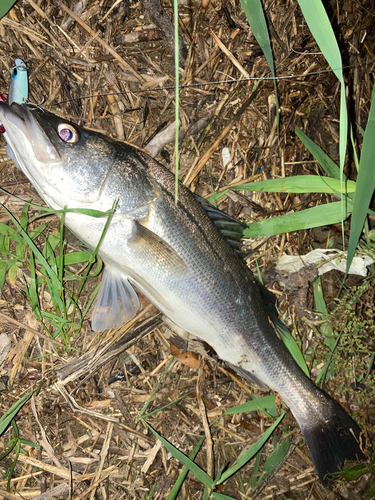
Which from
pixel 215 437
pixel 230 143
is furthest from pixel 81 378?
pixel 230 143

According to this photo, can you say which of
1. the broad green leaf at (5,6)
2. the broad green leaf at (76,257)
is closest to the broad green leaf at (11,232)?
the broad green leaf at (76,257)

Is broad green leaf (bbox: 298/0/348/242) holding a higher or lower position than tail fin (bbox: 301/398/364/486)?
higher

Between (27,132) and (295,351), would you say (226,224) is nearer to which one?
(295,351)

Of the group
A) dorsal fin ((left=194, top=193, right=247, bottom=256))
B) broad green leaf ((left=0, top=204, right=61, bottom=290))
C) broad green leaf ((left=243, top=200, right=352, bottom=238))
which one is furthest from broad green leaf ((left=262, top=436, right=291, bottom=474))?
broad green leaf ((left=0, top=204, right=61, bottom=290))

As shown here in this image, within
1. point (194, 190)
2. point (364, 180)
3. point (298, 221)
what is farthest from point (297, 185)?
point (194, 190)

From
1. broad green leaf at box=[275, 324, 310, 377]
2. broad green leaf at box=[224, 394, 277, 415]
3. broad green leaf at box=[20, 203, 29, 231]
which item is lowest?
broad green leaf at box=[224, 394, 277, 415]

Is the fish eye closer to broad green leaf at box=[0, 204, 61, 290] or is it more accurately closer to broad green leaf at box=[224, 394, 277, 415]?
broad green leaf at box=[0, 204, 61, 290]

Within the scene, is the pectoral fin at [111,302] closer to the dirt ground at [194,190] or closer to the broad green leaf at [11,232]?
the dirt ground at [194,190]
